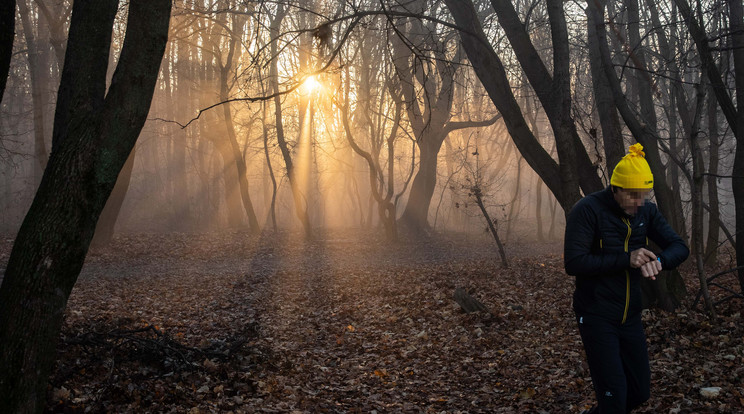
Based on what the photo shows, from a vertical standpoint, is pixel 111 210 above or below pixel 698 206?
above

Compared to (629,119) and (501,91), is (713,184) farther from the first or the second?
(501,91)

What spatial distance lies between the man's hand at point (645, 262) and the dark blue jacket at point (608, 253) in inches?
2.1

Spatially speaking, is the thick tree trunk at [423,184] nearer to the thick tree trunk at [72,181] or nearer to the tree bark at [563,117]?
the tree bark at [563,117]

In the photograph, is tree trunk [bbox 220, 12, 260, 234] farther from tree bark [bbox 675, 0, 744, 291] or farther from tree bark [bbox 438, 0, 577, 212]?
tree bark [bbox 675, 0, 744, 291]

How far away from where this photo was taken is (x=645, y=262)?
306cm

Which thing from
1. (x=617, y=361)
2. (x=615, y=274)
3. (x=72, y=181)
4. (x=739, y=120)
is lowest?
(x=617, y=361)

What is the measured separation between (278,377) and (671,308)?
17.1 feet

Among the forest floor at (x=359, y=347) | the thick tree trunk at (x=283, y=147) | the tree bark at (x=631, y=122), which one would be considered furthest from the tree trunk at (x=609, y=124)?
the thick tree trunk at (x=283, y=147)

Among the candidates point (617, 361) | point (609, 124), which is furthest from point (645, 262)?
point (609, 124)

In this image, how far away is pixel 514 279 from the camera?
11633mm

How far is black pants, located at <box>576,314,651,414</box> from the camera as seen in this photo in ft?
10.4

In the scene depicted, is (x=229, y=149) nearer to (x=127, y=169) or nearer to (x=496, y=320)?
(x=127, y=169)

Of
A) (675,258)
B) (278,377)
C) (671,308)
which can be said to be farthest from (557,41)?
(278,377)

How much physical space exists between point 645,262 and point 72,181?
139 inches
